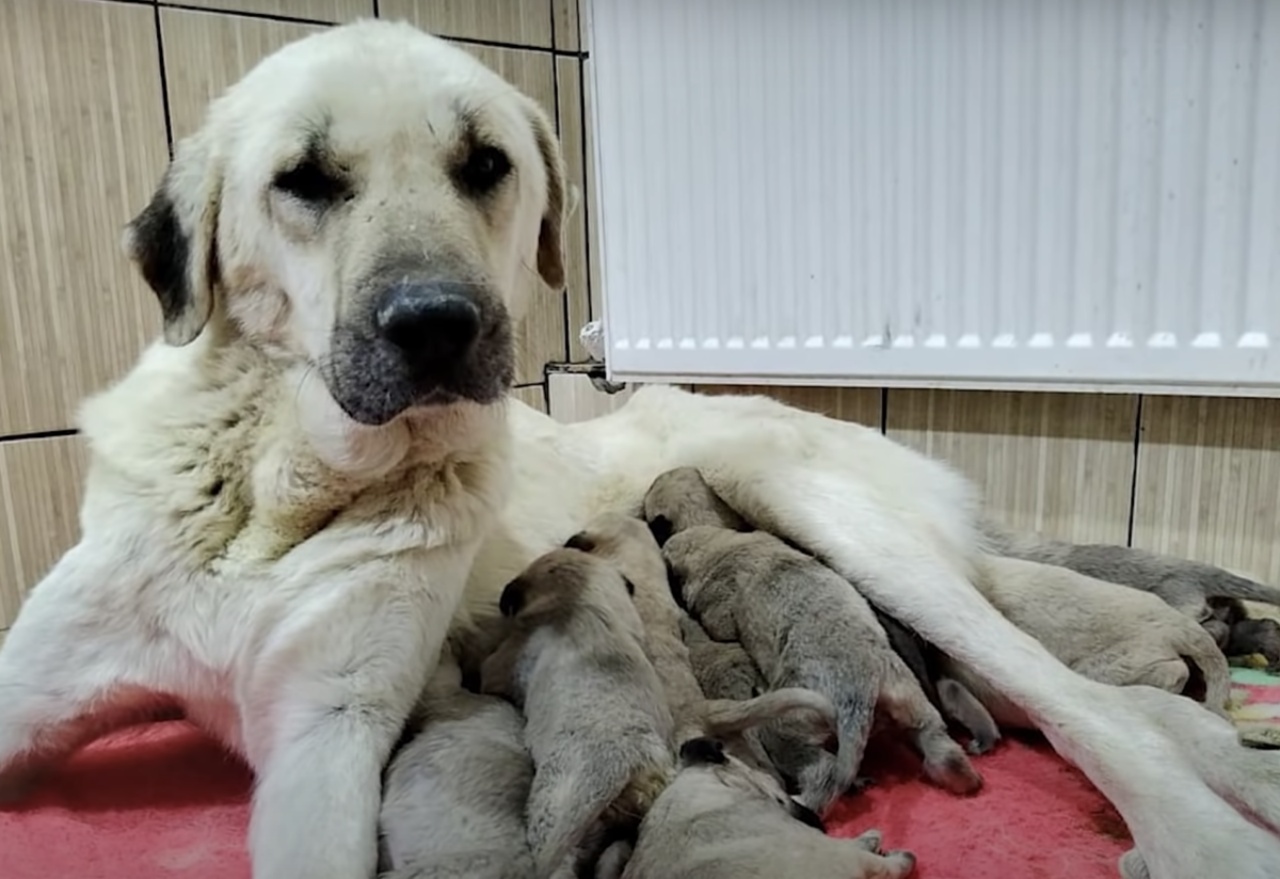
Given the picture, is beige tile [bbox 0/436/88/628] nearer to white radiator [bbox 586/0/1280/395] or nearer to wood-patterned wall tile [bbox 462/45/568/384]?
wood-patterned wall tile [bbox 462/45/568/384]

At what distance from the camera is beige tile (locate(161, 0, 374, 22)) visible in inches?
75.8

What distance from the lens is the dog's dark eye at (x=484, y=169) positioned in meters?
1.23

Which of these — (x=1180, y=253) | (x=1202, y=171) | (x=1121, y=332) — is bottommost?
(x=1121, y=332)

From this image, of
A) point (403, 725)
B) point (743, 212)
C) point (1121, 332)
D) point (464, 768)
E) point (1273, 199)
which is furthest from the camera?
point (743, 212)

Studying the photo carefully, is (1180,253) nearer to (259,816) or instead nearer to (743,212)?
(743,212)

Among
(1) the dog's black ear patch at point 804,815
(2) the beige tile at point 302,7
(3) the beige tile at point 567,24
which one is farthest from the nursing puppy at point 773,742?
(3) the beige tile at point 567,24

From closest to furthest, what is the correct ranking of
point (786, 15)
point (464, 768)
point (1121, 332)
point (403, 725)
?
point (464, 768)
point (403, 725)
point (1121, 332)
point (786, 15)

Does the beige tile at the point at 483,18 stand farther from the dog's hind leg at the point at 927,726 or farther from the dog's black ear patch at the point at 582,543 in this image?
the dog's hind leg at the point at 927,726

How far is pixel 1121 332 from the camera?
1.70m

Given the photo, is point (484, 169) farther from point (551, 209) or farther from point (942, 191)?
point (942, 191)

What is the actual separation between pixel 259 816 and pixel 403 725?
172 mm

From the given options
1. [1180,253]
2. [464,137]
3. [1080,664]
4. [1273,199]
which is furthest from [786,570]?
[1273,199]

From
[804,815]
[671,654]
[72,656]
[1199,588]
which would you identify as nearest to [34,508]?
[72,656]

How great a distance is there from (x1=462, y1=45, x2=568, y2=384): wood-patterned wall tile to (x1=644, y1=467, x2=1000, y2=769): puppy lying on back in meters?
0.70
